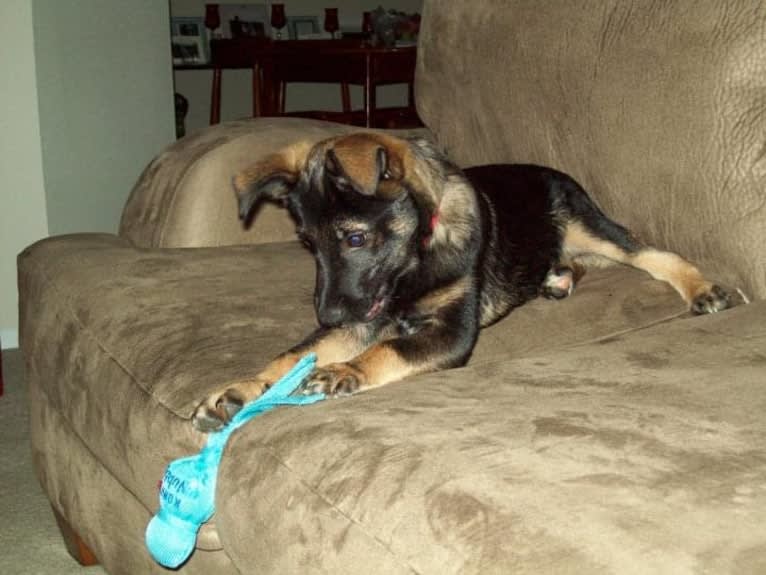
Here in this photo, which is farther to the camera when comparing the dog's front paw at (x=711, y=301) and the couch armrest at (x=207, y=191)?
the couch armrest at (x=207, y=191)

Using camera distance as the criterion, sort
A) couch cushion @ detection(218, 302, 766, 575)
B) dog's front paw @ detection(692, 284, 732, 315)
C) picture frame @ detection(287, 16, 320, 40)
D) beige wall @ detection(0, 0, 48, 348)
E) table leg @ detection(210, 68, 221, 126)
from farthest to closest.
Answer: picture frame @ detection(287, 16, 320, 40), table leg @ detection(210, 68, 221, 126), beige wall @ detection(0, 0, 48, 348), dog's front paw @ detection(692, 284, 732, 315), couch cushion @ detection(218, 302, 766, 575)

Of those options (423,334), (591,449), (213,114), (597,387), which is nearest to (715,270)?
(423,334)

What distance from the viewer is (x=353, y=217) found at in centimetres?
206

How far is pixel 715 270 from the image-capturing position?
2.30m

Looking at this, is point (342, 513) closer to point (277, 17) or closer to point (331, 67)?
point (331, 67)

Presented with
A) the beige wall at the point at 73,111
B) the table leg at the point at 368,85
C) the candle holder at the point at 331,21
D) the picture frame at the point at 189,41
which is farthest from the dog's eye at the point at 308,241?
the candle holder at the point at 331,21

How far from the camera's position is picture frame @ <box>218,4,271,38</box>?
7.62m

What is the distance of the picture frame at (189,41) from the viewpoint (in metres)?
7.21

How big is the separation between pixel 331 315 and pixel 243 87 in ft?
20.4

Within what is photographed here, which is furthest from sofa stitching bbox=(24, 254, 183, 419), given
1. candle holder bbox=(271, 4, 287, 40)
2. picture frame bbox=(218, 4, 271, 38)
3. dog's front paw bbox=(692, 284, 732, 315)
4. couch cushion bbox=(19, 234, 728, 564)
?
picture frame bbox=(218, 4, 271, 38)

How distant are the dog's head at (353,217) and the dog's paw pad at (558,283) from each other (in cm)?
38

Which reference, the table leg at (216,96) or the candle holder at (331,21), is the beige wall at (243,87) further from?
the table leg at (216,96)

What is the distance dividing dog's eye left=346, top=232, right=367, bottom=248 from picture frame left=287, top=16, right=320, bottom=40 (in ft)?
19.7

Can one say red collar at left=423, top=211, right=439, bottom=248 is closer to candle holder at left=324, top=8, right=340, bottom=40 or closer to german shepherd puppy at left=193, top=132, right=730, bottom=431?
german shepherd puppy at left=193, top=132, right=730, bottom=431
